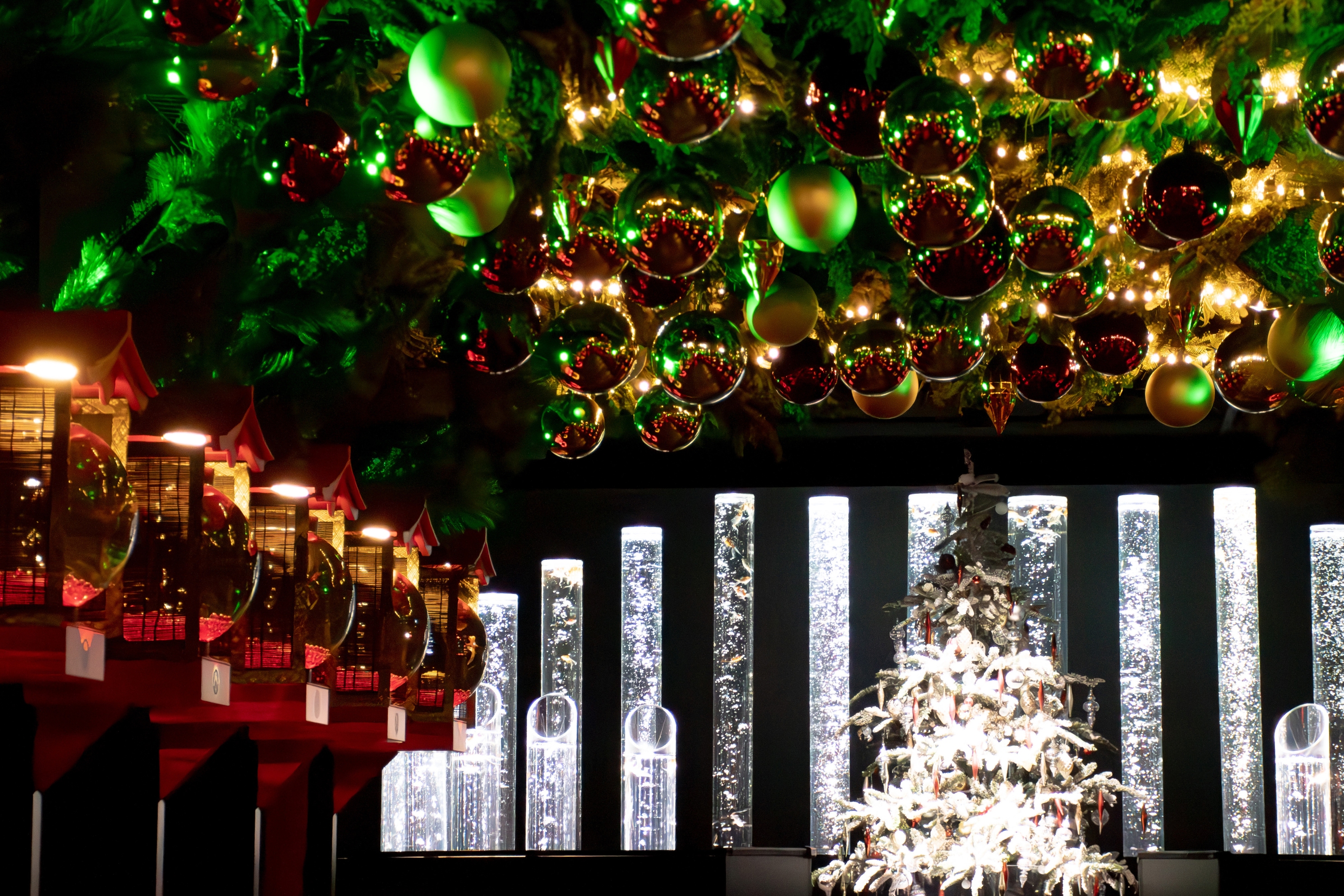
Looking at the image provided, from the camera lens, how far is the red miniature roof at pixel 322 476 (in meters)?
2.98

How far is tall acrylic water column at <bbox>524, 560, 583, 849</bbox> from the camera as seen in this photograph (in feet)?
24.3

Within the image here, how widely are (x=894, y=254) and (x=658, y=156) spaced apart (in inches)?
28.9

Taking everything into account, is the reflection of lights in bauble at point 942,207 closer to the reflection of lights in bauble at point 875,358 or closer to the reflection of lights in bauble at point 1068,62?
the reflection of lights in bauble at point 1068,62

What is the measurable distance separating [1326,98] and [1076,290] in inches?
40.1

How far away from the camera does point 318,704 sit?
3193 mm

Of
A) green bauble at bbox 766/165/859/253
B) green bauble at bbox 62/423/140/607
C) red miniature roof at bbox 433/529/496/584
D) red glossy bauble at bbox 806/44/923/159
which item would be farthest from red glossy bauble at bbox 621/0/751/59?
red miniature roof at bbox 433/529/496/584

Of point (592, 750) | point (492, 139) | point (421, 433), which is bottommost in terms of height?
point (592, 750)

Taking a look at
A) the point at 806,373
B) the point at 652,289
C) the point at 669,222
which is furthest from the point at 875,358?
the point at 669,222

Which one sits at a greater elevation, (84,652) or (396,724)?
(84,652)

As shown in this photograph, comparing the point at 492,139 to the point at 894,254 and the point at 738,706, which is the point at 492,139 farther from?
the point at 738,706

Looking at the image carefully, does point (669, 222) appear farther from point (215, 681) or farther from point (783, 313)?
point (215, 681)

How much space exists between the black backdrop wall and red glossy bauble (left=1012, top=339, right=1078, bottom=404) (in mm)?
3555

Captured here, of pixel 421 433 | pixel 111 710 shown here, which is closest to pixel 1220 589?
pixel 421 433

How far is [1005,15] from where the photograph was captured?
105 inches
